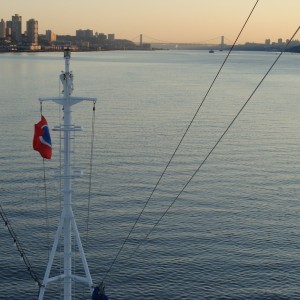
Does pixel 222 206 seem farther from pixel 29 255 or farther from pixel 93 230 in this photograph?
pixel 29 255

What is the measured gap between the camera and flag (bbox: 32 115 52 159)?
1700cm

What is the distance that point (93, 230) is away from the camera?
Answer: 4516cm

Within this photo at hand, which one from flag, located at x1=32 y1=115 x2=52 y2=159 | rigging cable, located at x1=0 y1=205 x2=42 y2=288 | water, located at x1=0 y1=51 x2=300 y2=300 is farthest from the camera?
water, located at x1=0 y1=51 x2=300 y2=300

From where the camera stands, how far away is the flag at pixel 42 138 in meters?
17.0

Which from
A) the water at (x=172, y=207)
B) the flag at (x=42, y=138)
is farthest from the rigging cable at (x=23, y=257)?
the flag at (x=42, y=138)

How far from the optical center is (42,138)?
17.1 m

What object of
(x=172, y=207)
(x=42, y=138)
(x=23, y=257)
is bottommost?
(x=172, y=207)

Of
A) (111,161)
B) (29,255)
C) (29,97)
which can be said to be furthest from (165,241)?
(29,97)

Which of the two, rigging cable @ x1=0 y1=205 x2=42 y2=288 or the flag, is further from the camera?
rigging cable @ x1=0 y1=205 x2=42 y2=288

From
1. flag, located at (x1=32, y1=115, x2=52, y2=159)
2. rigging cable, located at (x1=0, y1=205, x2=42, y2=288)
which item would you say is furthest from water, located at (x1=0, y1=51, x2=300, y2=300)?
flag, located at (x1=32, y1=115, x2=52, y2=159)

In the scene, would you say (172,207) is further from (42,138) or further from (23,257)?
(42,138)

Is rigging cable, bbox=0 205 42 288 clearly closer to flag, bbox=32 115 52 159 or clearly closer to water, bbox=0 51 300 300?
water, bbox=0 51 300 300

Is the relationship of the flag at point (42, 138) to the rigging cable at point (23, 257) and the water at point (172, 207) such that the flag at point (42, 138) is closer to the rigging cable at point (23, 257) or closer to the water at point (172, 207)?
the rigging cable at point (23, 257)

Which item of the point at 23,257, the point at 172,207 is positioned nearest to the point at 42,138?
the point at 23,257
